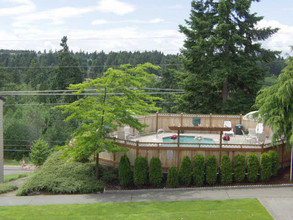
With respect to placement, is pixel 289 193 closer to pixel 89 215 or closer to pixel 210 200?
pixel 210 200

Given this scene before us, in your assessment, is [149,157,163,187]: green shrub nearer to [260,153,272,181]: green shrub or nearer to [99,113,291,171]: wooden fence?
[99,113,291,171]: wooden fence

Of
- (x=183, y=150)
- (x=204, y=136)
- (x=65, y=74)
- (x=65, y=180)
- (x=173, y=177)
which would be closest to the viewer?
(x=173, y=177)

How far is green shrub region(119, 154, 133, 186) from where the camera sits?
14.5 metres

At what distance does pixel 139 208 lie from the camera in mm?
11812

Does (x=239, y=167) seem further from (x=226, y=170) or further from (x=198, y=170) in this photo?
(x=198, y=170)

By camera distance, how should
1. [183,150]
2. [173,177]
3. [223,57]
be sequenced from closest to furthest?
[173,177], [183,150], [223,57]

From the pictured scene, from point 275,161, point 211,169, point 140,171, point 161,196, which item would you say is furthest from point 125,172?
point 275,161

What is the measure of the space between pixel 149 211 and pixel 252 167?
5.63 meters

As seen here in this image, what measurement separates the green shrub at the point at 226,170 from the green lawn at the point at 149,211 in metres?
2.08

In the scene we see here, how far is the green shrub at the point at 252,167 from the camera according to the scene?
46.9 ft

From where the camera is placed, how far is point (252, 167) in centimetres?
1432

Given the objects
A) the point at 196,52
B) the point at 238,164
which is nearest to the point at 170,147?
the point at 238,164

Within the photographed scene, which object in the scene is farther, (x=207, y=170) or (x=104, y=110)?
(x=207, y=170)

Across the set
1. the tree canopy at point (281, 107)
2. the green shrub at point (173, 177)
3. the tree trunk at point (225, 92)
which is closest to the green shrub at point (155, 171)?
the green shrub at point (173, 177)
